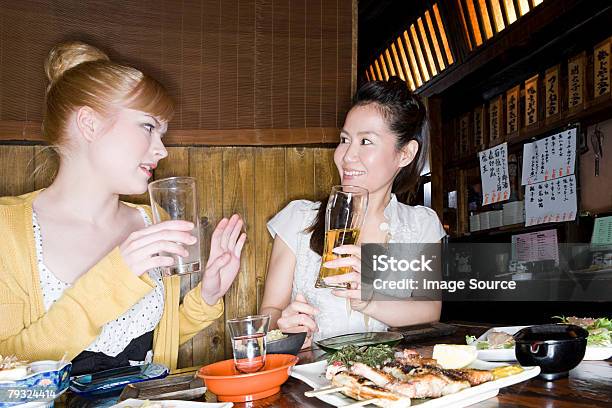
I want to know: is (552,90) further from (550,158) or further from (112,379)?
(112,379)

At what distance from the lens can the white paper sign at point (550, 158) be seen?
3.79 meters

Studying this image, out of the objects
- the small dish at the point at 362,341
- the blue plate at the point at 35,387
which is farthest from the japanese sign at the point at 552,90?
the blue plate at the point at 35,387

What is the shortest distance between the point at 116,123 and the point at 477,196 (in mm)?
3970

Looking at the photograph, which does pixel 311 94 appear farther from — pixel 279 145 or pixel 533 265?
pixel 533 265

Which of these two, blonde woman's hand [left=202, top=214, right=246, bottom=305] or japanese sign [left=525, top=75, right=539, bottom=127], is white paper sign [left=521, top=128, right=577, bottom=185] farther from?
blonde woman's hand [left=202, top=214, right=246, bottom=305]

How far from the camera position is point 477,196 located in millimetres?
5070

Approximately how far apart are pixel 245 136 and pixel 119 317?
4.03ft

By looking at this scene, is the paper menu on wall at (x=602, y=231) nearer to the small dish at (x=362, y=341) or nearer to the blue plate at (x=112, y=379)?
the small dish at (x=362, y=341)

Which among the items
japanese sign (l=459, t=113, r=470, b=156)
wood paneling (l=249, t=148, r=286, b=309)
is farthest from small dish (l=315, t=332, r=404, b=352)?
japanese sign (l=459, t=113, r=470, b=156)

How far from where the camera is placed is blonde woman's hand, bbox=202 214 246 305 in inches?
69.8

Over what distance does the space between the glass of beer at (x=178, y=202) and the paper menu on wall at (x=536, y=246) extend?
3251 mm

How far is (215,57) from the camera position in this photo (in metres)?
2.72

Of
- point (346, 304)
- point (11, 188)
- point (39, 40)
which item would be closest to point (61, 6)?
point (39, 40)

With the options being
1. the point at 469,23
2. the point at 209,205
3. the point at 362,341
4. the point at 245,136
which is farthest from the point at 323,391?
the point at 469,23
